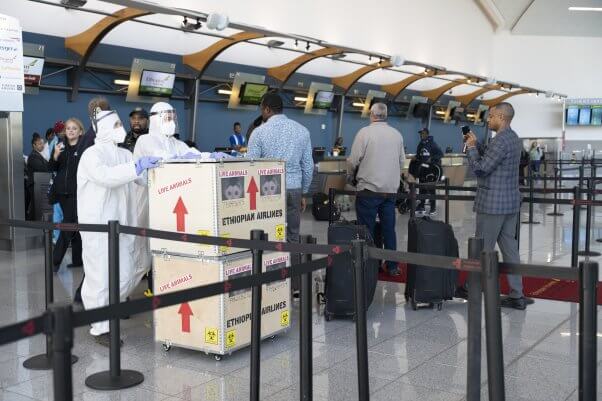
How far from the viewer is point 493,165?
231 inches

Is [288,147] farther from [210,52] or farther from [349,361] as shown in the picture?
[210,52]

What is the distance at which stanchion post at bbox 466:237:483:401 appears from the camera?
2.99m

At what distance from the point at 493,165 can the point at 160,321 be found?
2.98 m

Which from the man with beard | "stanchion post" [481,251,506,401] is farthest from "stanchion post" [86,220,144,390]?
the man with beard

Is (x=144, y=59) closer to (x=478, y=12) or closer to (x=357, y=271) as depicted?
(x=357, y=271)

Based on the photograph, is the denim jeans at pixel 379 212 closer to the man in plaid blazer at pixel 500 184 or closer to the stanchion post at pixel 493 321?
the man in plaid blazer at pixel 500 184

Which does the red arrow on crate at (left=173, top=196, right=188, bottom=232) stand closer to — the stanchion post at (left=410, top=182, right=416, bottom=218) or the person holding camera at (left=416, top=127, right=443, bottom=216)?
the stanchion post at (left=410, top=182, right=416, bottom=218)

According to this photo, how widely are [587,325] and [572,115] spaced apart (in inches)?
1210

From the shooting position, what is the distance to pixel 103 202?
16.5 feet

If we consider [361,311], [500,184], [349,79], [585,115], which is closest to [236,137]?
[349,79]

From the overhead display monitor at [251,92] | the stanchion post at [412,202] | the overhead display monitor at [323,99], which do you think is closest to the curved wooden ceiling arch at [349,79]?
the overhead display monitor at [323,99]

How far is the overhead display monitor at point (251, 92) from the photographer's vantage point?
16.8 m

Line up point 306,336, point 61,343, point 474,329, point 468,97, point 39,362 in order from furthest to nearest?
point 468,97, point 39,362, point 306,336, point 474,329, point 61,343

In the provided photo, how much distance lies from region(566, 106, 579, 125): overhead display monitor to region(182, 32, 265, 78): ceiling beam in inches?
828
